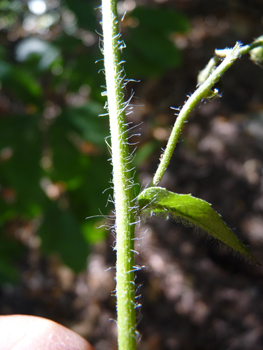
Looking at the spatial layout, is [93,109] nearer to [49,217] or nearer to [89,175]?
[89,175]

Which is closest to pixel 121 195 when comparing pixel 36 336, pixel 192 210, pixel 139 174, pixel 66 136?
pixel 192 210

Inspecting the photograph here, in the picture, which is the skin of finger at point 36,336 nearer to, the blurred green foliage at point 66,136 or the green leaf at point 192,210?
the green leaf at point 192,210

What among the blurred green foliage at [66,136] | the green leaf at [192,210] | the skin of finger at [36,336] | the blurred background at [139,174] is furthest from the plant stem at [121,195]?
the blurred green foliage at [66,136]

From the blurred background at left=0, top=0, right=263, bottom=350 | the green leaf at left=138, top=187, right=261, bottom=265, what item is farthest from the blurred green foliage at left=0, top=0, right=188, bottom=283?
the green leaf at left=138, top=187, right=261, bottom=265

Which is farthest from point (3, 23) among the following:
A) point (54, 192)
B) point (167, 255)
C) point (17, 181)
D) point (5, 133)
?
point (167, 255)

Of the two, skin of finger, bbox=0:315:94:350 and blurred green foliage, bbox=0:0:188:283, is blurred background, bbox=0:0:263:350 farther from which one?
skin of finger, bbox=0:315:94:350

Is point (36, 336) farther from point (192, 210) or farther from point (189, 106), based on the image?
point (189, 106)
